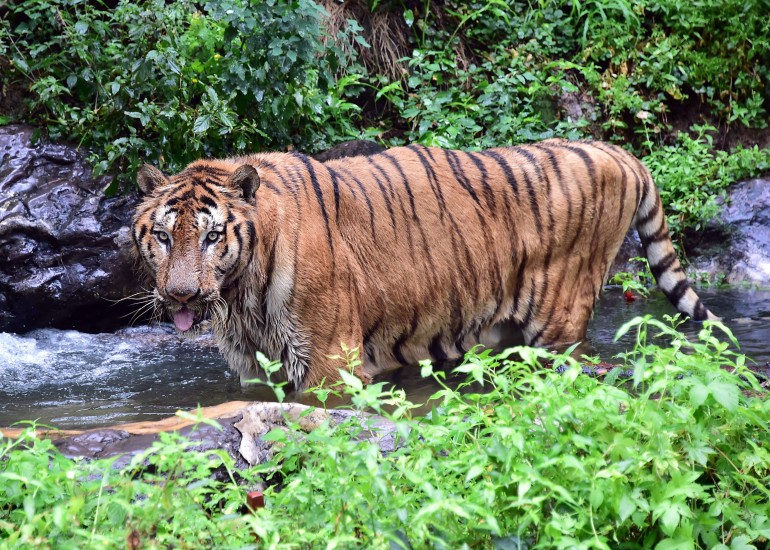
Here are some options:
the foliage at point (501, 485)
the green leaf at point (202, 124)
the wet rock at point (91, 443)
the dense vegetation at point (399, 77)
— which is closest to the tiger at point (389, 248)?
the wet rock at point (91, 443)

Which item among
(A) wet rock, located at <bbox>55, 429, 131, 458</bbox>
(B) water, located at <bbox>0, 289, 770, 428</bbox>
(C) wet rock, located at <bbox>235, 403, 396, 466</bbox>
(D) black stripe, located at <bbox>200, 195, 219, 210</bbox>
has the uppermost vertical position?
(D) black stripe, located at <bbox>200, 195, 219, 210</bbox>

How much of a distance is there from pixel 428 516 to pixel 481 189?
3289mm

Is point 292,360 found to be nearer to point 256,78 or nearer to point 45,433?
point 45,433

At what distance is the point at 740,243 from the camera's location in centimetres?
760

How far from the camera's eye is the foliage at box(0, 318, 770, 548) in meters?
2.25

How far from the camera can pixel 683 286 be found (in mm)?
5637

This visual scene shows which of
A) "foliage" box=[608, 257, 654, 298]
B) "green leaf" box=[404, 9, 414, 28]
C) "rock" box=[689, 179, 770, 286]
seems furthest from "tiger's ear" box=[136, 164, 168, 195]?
"rock" box=[689, 179, 770, 286]

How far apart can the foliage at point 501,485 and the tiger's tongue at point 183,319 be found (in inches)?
57.9

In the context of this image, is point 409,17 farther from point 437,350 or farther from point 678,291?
point 437,350

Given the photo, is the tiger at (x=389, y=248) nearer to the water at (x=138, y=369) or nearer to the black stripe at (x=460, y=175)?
the black stripe at (x=460, y=175)

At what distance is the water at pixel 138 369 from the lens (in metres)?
4.73

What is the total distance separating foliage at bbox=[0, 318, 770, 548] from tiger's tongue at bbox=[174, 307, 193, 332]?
1.47 meters

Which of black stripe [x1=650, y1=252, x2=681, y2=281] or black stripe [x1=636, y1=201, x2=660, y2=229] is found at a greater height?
black stripe [x1=636, y1=201, x2=660, y2=229]

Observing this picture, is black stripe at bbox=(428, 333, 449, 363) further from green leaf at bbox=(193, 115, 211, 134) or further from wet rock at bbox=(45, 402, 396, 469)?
green leaf at bbox=(193, 115, 211, 134)
